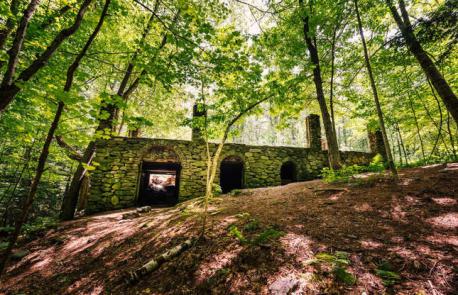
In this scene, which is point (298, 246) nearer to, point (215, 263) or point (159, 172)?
point (215, 263)

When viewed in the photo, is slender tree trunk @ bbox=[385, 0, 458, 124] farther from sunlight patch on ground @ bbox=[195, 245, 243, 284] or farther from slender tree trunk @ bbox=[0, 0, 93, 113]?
slender tree trunk @ bbox=[0, 0, 93, 113]

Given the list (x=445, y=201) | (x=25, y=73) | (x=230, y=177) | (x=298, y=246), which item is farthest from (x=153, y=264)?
(x=230, y=177)

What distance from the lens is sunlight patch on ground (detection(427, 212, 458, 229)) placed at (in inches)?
91.8

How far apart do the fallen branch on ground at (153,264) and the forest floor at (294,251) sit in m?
0.08

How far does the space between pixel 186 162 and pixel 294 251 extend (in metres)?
6.96

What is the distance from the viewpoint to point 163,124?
1348cm

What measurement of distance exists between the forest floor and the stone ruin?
3392mm

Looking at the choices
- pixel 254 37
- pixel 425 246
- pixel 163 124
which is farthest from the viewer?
pixel 163 124

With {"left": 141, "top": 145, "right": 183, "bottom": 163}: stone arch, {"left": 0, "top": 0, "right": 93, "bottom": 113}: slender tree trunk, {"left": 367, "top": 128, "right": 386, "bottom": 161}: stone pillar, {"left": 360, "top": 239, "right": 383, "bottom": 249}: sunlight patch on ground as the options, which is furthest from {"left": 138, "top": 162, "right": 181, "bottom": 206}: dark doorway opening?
{"left": 367, "top": 128, "right": 386, "bottom": 161}: stone pillar

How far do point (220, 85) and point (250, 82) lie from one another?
25.4 inches

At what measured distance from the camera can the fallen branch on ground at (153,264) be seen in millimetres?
2331

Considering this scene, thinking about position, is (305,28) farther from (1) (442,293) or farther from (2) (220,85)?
(1) (442,293)

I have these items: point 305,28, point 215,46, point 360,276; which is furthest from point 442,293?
point 305,28

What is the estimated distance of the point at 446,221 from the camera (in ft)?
8.02
